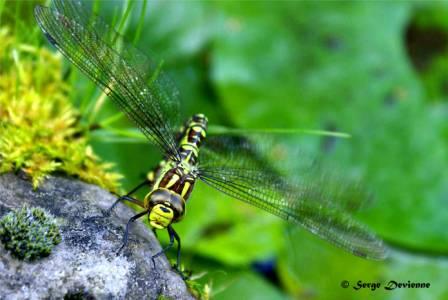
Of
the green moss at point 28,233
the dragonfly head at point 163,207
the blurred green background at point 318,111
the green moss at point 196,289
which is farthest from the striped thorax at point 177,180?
the blurred green background at point 318,111

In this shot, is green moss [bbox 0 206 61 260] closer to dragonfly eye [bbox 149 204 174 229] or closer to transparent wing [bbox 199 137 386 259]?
dragonfly eye [bbox 149 204 174 229]

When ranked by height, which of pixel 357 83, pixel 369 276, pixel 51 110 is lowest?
pixel 51 110

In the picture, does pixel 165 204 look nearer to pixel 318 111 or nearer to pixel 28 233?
pixel 28 233

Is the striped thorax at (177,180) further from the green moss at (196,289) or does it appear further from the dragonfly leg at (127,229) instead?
the green moss at (196,289)

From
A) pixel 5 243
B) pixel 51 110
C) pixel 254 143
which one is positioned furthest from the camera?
pixel 254 143

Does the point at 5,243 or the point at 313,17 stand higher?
the point at 313,17

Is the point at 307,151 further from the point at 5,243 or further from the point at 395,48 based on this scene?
the point at 5,243

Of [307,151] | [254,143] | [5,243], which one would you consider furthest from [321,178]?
[5,243]
